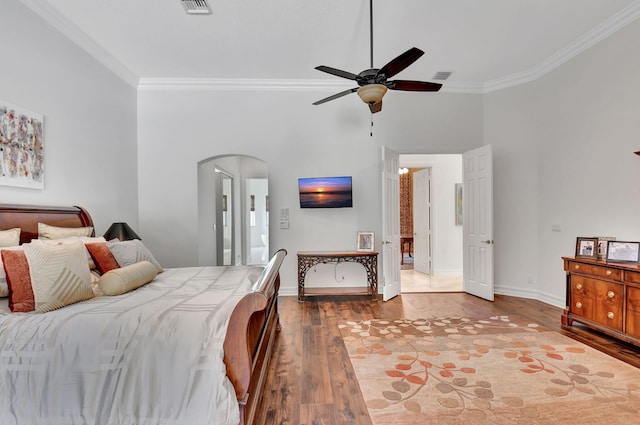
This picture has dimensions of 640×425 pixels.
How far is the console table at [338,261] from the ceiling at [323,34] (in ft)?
8.82

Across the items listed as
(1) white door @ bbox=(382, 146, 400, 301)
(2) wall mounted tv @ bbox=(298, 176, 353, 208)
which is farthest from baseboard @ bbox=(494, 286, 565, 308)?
(2) wall mounted tv @ bbox=(298, 176, 353, 208)

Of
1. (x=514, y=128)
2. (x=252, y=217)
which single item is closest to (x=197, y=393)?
(x=514, y=128)

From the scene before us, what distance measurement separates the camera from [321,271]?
5.02 metres

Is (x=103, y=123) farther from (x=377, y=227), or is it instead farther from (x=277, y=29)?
(x=377, y=227)

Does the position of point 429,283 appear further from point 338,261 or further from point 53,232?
point 53,232

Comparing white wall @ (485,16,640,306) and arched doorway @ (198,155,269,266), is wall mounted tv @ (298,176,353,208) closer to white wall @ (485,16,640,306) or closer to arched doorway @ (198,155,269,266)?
arched doorway @ (198,155,269,266)

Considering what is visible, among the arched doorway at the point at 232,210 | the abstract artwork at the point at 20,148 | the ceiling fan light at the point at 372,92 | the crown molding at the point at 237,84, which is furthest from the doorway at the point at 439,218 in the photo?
the abstract artwork at the point at 20,148

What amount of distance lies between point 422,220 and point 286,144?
3762mm

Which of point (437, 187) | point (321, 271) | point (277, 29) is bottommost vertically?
point (321, 271)

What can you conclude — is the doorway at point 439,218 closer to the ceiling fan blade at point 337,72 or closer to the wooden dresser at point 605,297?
the wooden dresser at point 605,297

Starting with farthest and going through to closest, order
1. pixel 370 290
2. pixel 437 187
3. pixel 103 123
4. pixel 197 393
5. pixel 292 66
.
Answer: pixel 437 187
pixel 370 290
pixel 292 66
pixel 103 123
pixel 197 393

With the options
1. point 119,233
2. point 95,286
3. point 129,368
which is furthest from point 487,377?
point 119,233

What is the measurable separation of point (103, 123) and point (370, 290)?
430cm

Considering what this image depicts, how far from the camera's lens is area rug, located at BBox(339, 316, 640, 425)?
200 centimetres
